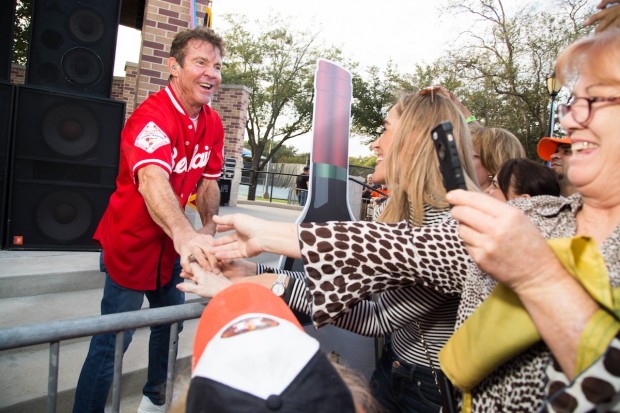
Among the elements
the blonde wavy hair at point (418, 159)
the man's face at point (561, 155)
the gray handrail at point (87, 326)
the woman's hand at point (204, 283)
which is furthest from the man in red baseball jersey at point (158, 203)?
the man's face at point (561, 155)

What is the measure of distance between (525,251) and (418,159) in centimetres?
87

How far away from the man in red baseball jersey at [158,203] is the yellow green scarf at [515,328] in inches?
40.1

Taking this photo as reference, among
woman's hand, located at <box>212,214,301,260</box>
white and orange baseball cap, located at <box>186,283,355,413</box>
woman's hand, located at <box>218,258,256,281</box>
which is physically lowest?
woman's hand, located at <box>218,258,256,281</box>

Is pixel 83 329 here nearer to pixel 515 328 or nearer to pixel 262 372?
pixel 262 372

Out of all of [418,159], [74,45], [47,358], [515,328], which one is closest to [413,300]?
[418,159]

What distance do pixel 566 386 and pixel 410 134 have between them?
1.07m

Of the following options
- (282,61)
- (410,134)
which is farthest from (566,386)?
(282,61)

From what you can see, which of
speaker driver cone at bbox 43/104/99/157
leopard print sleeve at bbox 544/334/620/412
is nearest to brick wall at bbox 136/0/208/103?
speaker driver cone at bbox 43/104/99/157

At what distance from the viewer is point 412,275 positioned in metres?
1.14

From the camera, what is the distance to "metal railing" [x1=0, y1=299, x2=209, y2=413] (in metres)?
0.98

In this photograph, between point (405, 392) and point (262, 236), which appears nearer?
point (262, 236)

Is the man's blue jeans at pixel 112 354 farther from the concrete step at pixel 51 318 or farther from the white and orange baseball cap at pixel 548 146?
the white and orange baseball cap at pixel 548 146

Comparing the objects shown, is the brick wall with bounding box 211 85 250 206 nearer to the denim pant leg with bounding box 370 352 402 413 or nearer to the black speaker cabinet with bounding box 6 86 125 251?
the black speaker cabinet with bounding box 6 86 125 251

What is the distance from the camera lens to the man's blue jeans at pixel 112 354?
1929mm
